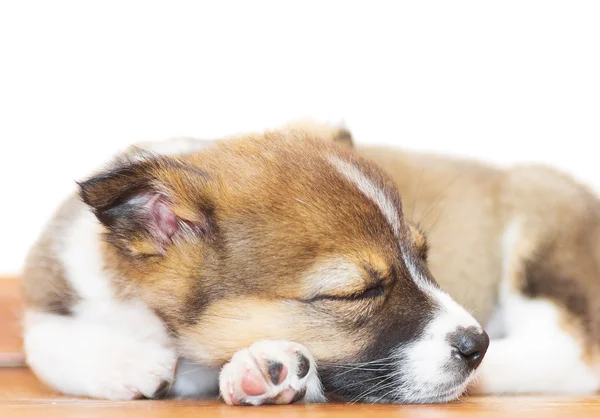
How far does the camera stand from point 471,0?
475cm

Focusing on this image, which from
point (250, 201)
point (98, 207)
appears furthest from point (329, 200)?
point (98, 207)

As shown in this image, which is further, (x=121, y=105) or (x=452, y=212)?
(x=121, y=105)

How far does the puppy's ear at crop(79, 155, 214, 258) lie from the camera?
280cm

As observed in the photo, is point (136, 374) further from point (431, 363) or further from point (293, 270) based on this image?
point (431, 363)

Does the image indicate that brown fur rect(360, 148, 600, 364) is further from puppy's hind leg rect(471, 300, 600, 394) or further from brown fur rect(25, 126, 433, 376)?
brown fur rect(25, 126, 433, 376)

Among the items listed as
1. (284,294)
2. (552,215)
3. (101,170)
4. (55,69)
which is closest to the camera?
(284,294)

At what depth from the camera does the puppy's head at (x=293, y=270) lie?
272 cm

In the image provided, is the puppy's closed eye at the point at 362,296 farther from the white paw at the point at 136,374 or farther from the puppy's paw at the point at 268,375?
the white paw at the point at 136,374

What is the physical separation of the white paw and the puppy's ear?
37cm

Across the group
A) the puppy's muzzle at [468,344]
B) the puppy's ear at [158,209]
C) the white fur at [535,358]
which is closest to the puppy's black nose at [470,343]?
the puppy's muzzle at [468,344]

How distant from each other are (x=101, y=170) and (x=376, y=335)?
3.82 ft

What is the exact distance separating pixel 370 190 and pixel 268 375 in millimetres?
791

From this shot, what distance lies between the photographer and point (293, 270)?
2.72 metres

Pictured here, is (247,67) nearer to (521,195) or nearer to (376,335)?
(521,195)
